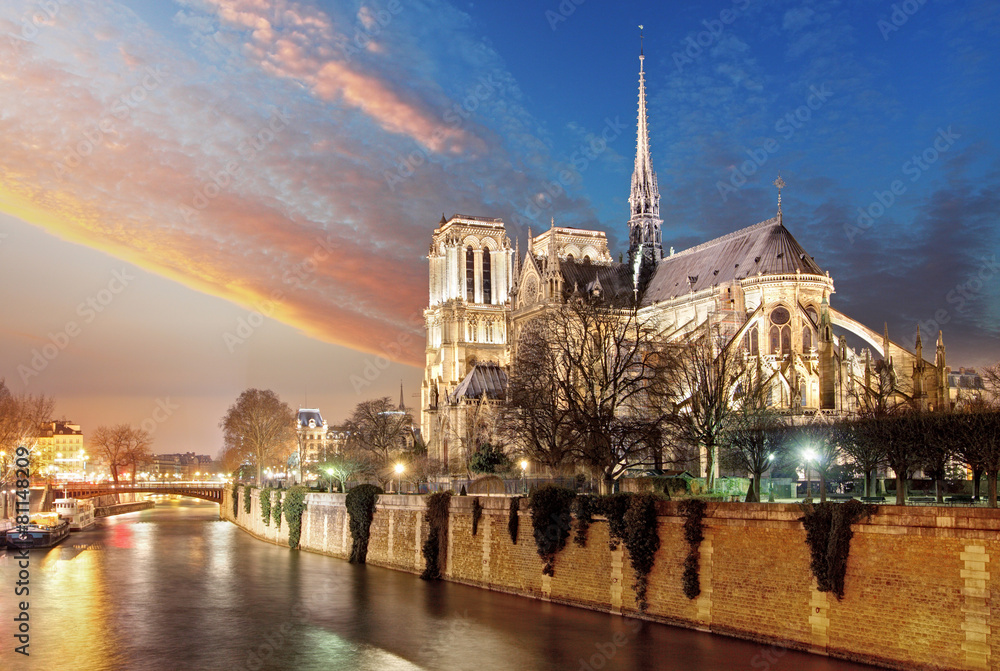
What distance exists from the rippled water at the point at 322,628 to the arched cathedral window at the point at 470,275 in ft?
135

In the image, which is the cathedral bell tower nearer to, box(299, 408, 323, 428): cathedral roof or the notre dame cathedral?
the notre dame cathedral

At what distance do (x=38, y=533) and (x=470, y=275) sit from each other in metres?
39.1

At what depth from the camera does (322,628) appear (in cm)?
2389

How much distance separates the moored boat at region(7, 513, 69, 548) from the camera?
44.0 metres

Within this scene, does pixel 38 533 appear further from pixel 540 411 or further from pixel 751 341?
pixel 751 341

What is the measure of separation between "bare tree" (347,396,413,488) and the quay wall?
33343 mm

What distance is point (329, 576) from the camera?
33.1 meters

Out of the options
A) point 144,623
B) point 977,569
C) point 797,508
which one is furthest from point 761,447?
point 144,623

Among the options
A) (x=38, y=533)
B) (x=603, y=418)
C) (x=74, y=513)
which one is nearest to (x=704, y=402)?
(x=603, y=418)

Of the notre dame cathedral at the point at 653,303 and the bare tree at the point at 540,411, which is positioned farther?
the notre dame cathedral at the point at 653,303

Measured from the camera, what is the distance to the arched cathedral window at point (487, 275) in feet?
250

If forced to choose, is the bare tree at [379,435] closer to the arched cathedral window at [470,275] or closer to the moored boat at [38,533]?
the arched cathedral window at [470,275]

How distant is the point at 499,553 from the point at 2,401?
154 ft

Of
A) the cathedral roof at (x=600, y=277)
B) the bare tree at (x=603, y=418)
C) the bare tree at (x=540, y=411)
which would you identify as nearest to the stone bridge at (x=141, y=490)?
the cathedral roof at (x=600, y=277)
